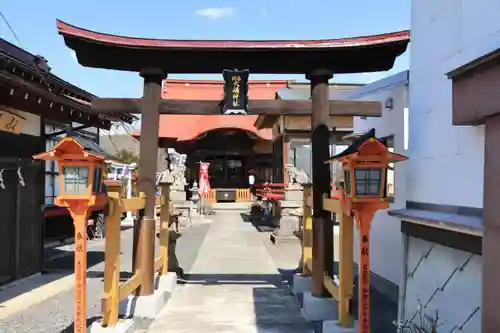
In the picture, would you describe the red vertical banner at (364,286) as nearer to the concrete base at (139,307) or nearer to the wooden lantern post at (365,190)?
the wooden lantern post at (365,190)

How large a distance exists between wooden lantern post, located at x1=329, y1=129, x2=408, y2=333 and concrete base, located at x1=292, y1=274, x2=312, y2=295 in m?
3.29

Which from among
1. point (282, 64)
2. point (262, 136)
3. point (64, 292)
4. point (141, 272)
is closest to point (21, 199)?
point (64, 292)

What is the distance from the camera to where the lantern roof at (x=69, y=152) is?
4.72m

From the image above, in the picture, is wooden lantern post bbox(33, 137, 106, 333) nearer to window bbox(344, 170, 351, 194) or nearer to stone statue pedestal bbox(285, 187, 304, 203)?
window bbox(344, 170, 351, 194)

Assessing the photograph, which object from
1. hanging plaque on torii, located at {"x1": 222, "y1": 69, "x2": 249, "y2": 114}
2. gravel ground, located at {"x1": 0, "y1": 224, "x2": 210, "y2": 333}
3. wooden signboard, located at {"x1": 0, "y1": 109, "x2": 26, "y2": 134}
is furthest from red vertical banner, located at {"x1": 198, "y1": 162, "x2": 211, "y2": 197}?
hanging plaque on torii, located at {"x1": 222, "y1": 69, "x2": 249, "y2": 114}

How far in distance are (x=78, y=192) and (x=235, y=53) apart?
369cm

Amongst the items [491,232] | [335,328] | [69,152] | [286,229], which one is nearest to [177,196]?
[286,229]

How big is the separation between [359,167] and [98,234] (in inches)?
528

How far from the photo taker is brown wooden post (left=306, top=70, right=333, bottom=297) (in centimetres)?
689

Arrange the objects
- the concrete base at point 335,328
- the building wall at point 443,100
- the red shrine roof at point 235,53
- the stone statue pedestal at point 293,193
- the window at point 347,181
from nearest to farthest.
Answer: the building wall at point 443,100 < the window at point 347,181 < the concrete base at point 335,328 < the red shrine roof at point 235,53 < the stone statue pedestal at point 293,193

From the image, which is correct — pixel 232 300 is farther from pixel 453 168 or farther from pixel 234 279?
pixel 453 168

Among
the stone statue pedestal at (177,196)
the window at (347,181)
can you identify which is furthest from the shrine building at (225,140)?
the window at (347,181)

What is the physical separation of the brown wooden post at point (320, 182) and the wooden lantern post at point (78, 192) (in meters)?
3.37

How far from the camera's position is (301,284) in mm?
8164
